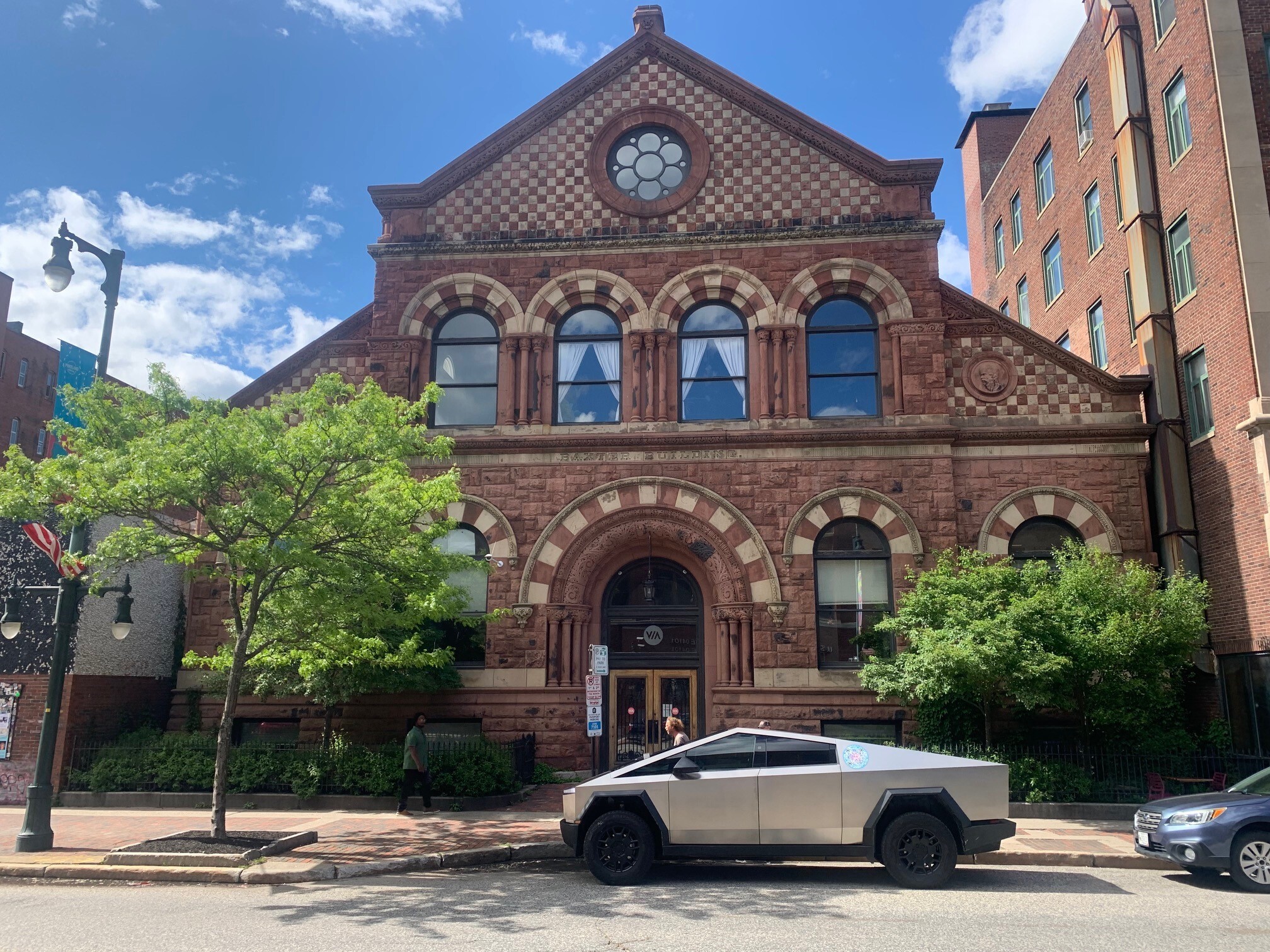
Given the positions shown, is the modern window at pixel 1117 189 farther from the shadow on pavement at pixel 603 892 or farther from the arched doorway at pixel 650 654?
the shadow on pavement at pixel 603 892

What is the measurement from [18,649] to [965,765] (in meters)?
16.0

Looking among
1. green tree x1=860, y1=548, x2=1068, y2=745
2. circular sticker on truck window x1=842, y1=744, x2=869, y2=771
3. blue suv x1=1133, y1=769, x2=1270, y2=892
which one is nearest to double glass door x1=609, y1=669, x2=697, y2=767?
green tree x1=860, y1=548, x2=1068, y2=745

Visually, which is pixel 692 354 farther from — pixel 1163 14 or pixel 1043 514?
pixel 1163 14

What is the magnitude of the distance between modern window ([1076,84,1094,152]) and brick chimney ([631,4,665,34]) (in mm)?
10276

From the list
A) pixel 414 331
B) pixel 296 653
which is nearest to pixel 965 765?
pixel 296 653

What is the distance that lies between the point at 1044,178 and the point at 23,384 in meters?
49.5

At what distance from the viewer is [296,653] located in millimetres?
14711

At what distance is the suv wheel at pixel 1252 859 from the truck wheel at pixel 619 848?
6.21 meters

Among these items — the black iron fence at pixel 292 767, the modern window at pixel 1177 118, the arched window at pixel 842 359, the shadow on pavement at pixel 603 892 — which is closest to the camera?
the shadow on pavement at pixel 603 892

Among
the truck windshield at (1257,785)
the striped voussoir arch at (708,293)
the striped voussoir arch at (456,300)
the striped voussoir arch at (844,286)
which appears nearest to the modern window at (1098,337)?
the striped voussoir arch at (844,286)

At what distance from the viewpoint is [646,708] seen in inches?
776

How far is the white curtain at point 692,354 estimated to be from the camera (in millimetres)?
20719

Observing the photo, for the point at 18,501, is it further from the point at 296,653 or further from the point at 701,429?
the point at 701,429

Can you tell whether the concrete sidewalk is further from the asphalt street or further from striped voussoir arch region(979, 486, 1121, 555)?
striped voussoir arch region(979, 486, 1121, 555)
